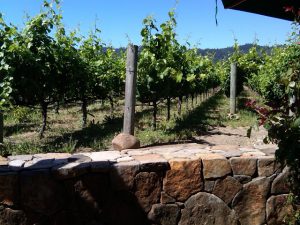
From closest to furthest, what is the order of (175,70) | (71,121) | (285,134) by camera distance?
(285,134) → (175,70) → (71,121)

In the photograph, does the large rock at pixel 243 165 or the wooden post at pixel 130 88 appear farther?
the wooden post at pixel 130 88

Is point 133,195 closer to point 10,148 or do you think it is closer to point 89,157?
point 89,157

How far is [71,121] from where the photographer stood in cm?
990

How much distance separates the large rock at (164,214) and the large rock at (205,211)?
0.08 meters

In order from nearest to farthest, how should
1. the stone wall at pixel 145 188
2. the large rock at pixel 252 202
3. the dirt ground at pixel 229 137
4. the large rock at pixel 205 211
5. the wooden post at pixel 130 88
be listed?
the stone wall at pixel 145 188 → the large rock at pixel 205 211 → the large rock at pixel 252 202 → the wooden post at pixel 130 88 → the dirt ground at pixel 229 137

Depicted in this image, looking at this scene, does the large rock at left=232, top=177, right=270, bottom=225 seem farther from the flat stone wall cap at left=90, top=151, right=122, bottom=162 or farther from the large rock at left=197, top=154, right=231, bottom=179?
the flat stone wall cap at left=90, top=151, right=122, bottom=162

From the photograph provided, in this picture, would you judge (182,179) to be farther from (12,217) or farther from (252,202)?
(12,217)

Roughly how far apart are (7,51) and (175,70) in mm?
3539

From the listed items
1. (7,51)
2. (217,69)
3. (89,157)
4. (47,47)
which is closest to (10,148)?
(7,51)

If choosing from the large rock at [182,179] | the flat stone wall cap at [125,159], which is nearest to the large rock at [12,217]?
the flat stone wall cap at [125,159]

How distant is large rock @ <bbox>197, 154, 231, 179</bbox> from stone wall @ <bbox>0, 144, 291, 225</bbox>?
1 centimetres

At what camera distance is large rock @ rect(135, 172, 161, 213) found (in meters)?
3.48

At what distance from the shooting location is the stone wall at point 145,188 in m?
3.18

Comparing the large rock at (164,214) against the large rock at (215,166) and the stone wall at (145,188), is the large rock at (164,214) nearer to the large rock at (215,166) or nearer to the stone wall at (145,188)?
the stone wall at (145,188)
